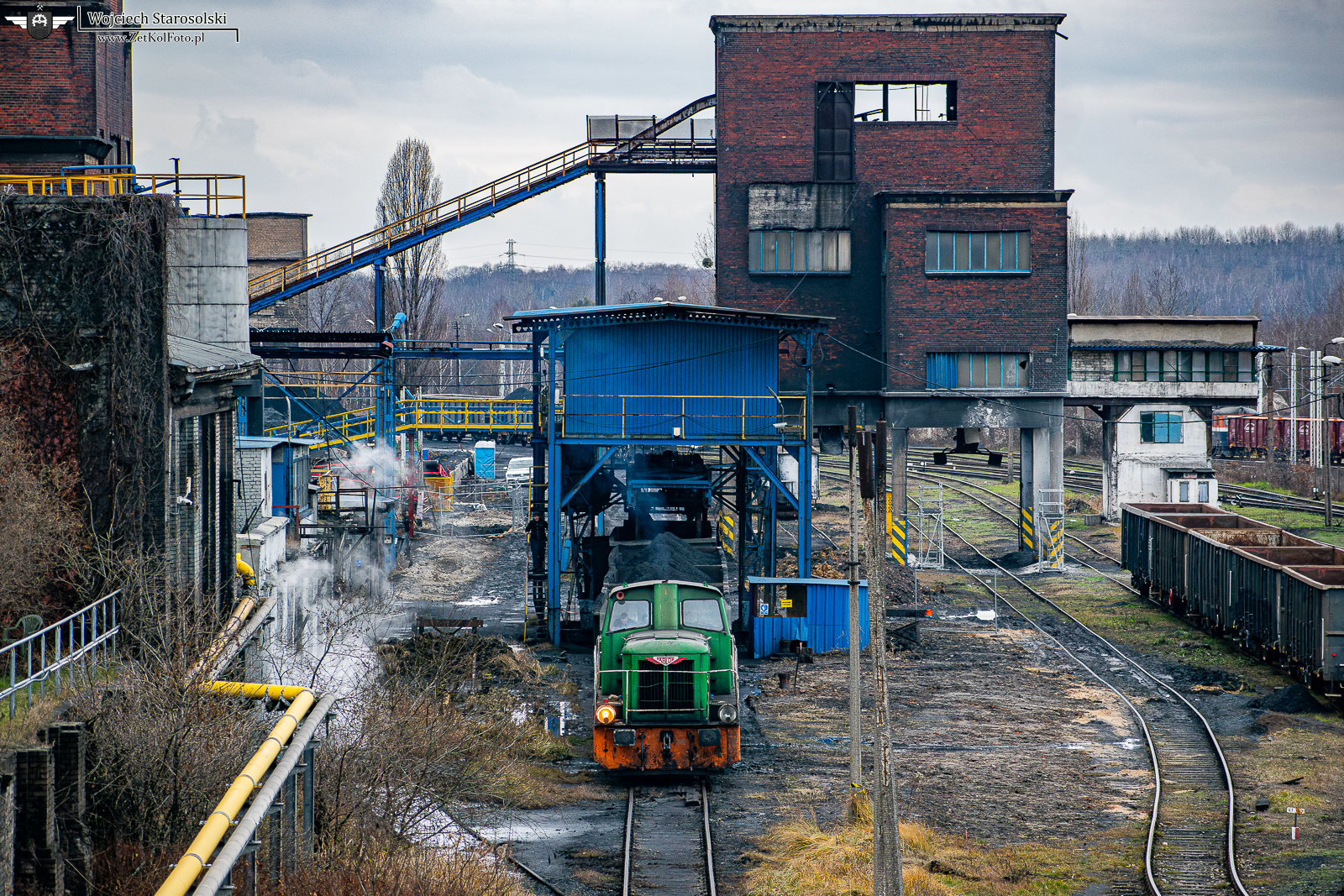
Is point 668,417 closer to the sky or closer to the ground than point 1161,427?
closer to the sky

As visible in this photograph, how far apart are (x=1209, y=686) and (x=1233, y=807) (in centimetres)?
780

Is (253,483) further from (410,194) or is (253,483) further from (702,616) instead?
(410,194)

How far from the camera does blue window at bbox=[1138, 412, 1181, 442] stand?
44.7 m

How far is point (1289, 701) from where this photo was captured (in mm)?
21938

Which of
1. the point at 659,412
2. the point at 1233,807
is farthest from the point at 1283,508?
the point at 1233,807

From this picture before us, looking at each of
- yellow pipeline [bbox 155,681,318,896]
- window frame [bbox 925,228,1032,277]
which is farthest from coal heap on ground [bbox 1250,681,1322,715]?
window frame [bbox 925,228,1032,277]

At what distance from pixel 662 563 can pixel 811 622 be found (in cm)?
720

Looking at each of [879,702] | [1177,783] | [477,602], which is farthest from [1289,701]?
[477,602]

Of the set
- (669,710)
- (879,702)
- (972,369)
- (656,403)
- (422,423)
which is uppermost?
(972,369)

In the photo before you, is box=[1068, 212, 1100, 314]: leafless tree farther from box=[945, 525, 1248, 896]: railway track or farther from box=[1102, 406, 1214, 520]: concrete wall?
box=[945, 525, 1248, 896]: railway track

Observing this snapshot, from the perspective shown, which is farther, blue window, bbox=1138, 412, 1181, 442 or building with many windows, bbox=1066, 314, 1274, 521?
blue window, bbox=1138, 412, 1181, 442

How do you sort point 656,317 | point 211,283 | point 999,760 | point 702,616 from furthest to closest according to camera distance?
Answer: point 656,317 → point 211,283 → point 999,760 → point 702,616

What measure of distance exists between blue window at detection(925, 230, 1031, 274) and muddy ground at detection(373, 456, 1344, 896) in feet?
37.7

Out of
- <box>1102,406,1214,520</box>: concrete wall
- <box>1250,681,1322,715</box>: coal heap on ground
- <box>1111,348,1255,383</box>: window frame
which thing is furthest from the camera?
<box>1102,406,1214,520</box>: concrete wall
